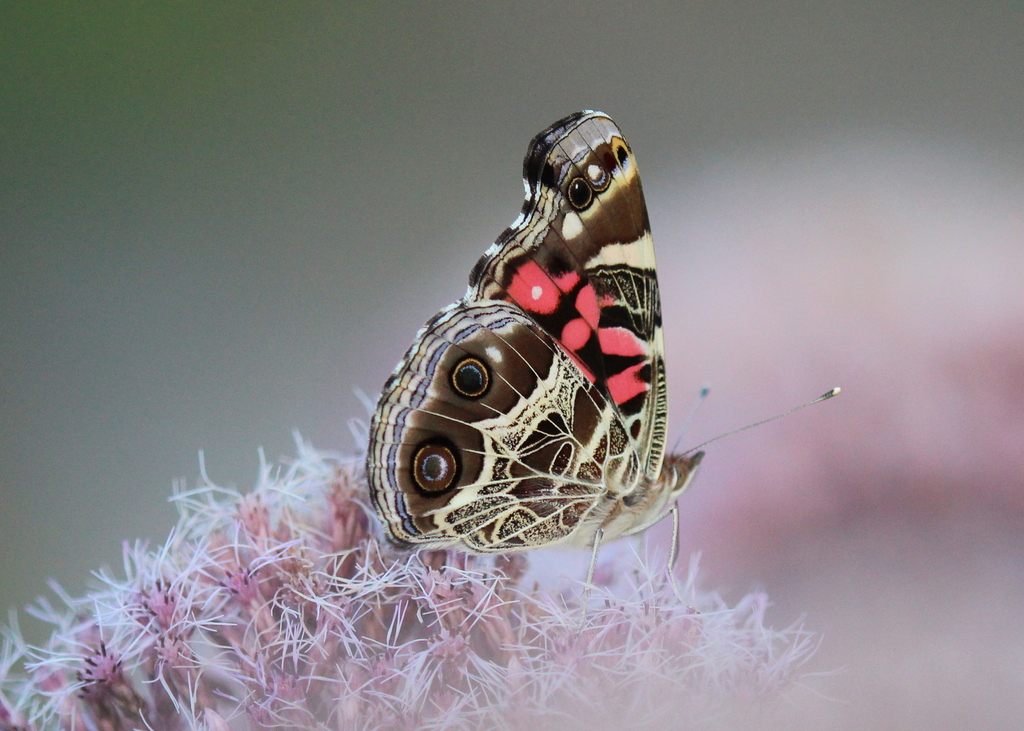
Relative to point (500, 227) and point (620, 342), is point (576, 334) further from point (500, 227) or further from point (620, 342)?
point (500, 227)

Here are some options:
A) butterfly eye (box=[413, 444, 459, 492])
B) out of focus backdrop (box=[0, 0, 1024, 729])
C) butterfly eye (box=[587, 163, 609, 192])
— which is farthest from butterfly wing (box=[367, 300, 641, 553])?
out of focus backdrop (box=[0, 0, 1024, 729])

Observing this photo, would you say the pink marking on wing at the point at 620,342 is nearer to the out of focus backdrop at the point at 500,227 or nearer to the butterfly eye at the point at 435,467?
the butterfly eye at the point at 435,467

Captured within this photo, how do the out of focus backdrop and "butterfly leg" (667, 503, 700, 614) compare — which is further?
the out of focus backdrop

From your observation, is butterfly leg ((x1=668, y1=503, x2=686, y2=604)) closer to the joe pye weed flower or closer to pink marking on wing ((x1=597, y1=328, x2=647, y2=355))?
the joe pye weed flower

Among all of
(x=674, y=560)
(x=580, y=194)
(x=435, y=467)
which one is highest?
(x=580, y=194)

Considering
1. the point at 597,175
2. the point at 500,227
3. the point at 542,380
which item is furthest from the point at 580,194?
the point at 500,227

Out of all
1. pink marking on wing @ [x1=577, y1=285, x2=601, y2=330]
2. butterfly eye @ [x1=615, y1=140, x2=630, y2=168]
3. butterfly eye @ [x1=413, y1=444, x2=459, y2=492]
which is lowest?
butterfly eye @ [x1=413, y1=444, x2=459, y2=492]

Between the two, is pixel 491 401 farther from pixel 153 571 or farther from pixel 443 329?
pixel 153 571
